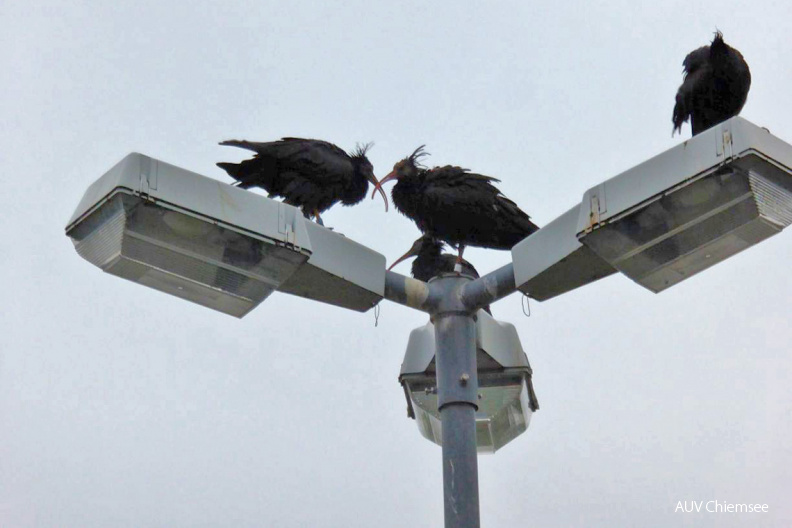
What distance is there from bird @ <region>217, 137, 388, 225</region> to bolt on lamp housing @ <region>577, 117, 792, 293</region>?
4344 millimetres

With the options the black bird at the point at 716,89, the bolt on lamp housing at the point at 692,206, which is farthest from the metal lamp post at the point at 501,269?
the black bird at the point at 716,89

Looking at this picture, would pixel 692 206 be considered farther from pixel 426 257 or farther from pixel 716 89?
pixel 426 257

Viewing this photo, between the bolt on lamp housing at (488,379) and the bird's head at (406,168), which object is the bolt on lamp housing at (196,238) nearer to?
the bolt on lamp housing at (488,379)

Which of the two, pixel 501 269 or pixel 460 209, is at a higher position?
pixel 460 209

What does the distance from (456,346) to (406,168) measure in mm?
4452

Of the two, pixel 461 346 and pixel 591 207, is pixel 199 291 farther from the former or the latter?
pixel 591 207

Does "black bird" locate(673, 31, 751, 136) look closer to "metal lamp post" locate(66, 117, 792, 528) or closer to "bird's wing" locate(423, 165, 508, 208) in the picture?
"bird's wing" locate(423, 165, 508, 208)

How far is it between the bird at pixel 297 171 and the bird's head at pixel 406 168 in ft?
1.25

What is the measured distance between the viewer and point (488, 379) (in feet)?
14.8

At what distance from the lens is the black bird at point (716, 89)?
24.6 ft

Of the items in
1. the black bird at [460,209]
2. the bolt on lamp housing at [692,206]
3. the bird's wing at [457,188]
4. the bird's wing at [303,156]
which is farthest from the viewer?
the bird's wing at [303,156]

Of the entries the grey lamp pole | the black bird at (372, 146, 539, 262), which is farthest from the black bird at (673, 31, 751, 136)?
the grey lamp pole

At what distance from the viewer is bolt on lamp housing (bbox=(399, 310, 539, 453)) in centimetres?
446

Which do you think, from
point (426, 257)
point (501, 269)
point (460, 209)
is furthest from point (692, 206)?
point (426, 257)
